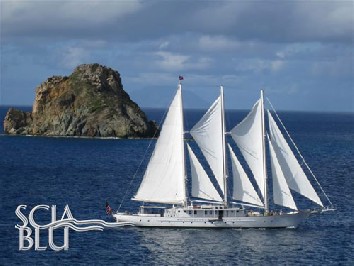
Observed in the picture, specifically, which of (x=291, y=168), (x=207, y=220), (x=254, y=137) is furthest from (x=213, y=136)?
(x=207, y=220)

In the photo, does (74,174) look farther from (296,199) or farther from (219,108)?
(219,108)

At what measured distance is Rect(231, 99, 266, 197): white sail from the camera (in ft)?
247

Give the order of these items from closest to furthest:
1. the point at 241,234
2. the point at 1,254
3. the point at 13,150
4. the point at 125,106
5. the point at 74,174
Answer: the point at 1,254, the point at 241,234, the point at 74,174, the point at 13,150, the point at 125,106

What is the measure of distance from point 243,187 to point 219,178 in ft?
7.90

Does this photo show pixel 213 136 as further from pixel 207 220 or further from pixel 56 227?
pixel 56 227

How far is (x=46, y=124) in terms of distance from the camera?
18838cm

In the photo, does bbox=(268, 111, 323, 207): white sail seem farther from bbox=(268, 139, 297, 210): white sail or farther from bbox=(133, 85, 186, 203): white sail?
bbox=(133, 85, 186, 203): white sail

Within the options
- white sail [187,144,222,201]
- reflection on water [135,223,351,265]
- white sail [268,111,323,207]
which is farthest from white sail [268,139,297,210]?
white sail [187,144,222,201]

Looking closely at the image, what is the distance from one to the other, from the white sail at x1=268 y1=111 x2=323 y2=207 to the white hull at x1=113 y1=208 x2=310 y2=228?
2266mm

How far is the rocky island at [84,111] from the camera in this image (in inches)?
7141

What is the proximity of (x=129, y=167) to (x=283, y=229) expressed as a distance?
58670 mm

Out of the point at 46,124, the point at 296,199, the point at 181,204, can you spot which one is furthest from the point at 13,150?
the point at 181,204

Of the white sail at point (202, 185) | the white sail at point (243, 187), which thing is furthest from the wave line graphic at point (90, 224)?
the white sail at point (243, 187)

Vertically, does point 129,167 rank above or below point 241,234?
above
